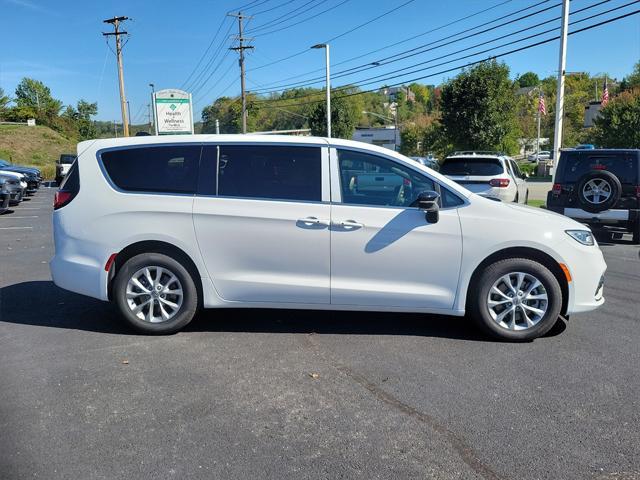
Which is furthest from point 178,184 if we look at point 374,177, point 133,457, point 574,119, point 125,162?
point 574,119

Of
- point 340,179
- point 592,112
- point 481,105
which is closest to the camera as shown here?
point 340,179

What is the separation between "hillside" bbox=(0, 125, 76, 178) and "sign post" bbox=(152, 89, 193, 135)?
36327mm

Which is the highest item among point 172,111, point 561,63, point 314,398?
point 561,63

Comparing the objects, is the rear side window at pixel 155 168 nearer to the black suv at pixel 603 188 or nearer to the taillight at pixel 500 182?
the black suv at pixel 603 188

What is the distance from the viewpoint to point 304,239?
15.8 ft

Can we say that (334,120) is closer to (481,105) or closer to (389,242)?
(481,105)

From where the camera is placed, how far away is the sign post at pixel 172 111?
19672 mm

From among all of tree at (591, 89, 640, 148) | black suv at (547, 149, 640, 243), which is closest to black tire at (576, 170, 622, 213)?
black suv at (547, 149, 640, 243)

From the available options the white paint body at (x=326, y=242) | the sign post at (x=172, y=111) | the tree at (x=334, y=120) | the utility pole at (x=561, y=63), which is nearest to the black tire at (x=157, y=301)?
the white paint body at (x=326, y=242)

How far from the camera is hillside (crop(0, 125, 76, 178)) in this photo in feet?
176

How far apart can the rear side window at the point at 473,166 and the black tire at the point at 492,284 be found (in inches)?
368

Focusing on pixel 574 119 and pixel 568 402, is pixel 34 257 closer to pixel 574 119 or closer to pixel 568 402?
pixel 568 402

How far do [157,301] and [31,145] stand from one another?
61.6 meters

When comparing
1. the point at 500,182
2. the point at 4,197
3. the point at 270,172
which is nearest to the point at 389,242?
the point at 270,172
